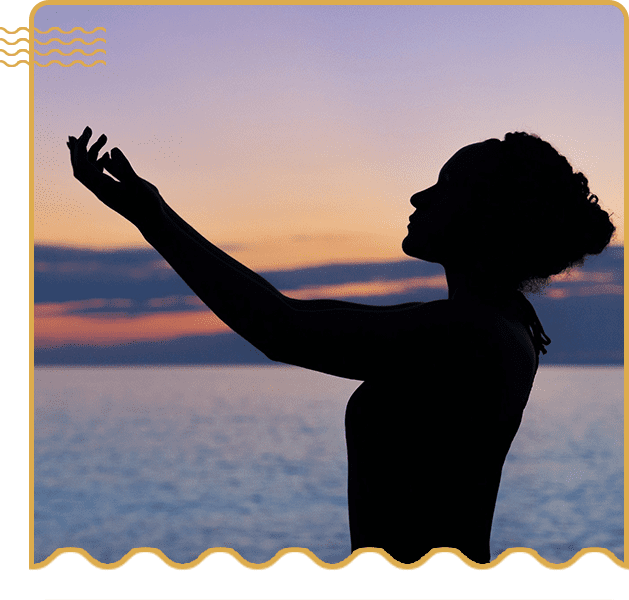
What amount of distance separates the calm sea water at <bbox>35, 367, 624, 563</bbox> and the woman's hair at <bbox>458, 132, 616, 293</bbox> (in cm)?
739

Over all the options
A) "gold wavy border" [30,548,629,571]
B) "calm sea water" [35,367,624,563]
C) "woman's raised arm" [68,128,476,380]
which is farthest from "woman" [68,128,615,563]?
"calm sea water" [35,367,624,563]

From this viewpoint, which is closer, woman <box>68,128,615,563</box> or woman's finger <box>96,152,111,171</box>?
woman <box>68,128,615,563</box>

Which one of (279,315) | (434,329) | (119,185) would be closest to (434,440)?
(434,329)

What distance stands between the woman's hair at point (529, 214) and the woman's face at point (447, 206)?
0.10 ft

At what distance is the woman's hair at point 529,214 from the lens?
2.02 meters

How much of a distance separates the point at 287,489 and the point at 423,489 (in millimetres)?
16075

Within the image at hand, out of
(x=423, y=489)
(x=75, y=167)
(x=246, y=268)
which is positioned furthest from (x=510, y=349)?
(x=75, y=167)

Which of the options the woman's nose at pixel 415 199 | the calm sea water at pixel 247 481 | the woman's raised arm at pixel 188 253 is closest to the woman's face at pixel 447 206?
the woman's nose at pixel 415 199

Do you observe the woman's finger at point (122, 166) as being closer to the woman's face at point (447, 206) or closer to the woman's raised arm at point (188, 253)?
the woman's raised arm at point (188, 253)

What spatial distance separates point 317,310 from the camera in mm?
1993

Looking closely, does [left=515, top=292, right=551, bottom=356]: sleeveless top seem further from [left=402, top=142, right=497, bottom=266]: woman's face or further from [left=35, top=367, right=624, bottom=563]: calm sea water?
[left=35, top=367, right=624, bottom=563]: calm sea water

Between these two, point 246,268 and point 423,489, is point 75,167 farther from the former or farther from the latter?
point 423,489

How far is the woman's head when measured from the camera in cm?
202

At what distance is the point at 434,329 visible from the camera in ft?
6.41
